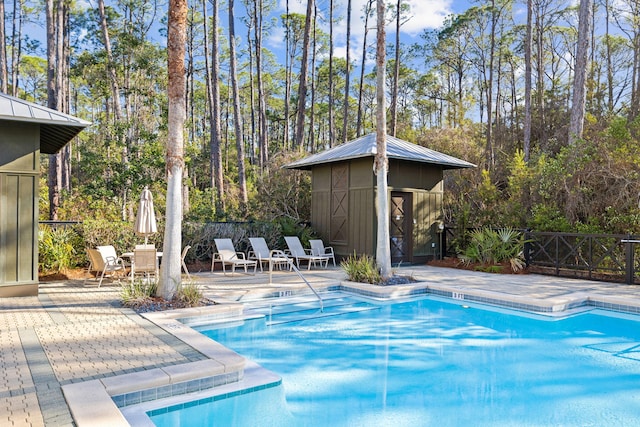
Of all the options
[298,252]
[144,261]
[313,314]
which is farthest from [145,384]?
[298,252]

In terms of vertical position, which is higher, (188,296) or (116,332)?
(188,296)

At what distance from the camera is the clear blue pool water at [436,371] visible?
12.5ft

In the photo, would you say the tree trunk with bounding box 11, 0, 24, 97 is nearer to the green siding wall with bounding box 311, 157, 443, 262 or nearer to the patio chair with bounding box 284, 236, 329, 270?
the green siding wall with bounding box 311, 157, 443, 262

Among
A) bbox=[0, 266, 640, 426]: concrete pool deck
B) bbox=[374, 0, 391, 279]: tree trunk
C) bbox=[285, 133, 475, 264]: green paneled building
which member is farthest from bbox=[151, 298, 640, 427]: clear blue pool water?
bbox=[285, 133, 475, 264]: green paneled building

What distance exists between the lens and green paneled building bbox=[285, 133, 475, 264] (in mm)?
11836

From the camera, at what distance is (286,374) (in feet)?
15.6

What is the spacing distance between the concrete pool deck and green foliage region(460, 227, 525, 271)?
1334 mm

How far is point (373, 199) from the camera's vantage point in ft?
38.2

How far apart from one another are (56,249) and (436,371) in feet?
26.2

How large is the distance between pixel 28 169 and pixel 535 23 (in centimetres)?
2494

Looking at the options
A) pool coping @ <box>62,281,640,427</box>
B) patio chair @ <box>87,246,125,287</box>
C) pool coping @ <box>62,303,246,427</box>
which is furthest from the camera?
patio chair @ <box>87,246,125,287</box>

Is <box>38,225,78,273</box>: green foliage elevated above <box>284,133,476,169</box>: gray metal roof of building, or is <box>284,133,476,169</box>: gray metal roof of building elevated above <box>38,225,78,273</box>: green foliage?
<box>284,133,476,169</box>: gray metal roof of building

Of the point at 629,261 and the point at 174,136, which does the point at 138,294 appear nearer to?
the point at 174,136

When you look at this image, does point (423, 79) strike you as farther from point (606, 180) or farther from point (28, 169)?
point (28, 169)
